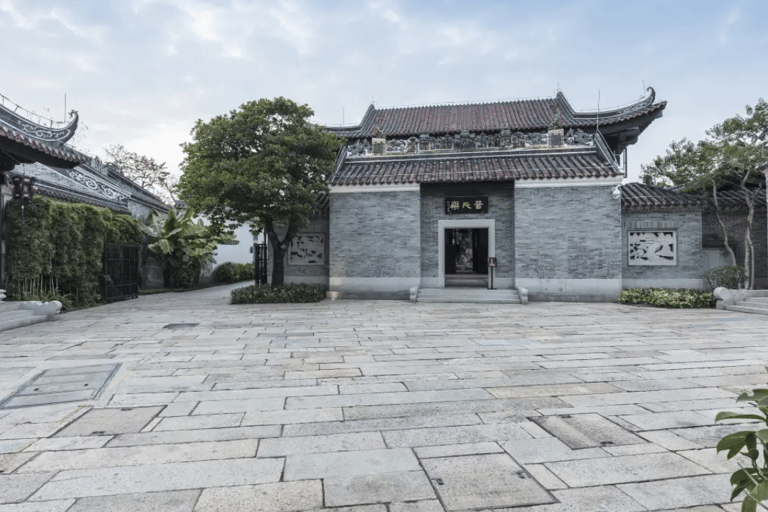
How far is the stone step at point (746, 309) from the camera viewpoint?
31.1 ft

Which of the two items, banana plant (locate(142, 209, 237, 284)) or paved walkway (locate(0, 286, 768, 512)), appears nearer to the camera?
paved walkway (locate(0, 286, 768, 512))

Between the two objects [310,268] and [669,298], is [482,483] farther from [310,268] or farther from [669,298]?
[310,268]

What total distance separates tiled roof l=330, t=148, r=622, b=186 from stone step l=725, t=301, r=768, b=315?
13.6ft

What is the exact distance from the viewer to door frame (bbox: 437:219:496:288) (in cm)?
1287

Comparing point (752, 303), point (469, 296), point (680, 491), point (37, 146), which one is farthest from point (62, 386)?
point (752, 303)

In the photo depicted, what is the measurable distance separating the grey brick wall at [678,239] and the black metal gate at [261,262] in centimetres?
1072

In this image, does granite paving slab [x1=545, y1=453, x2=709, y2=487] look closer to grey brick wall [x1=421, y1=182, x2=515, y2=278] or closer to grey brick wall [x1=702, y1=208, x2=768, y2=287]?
grey brick wall [x1=421, y1=182, x2=515, y2=278]

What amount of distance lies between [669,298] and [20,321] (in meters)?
14.1

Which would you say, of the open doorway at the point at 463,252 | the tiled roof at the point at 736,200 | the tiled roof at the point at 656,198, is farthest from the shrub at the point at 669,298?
the open doorway at the point at 463,252

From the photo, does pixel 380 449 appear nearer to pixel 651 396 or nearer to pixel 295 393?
pixel 295 393

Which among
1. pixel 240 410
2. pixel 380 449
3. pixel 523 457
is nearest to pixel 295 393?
pixel 240 410

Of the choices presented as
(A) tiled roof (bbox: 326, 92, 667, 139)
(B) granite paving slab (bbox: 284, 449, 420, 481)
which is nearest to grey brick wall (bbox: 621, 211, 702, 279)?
(A) tiled roof (bbox: 326, 92, 667, 139)

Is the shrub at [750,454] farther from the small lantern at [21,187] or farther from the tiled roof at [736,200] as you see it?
the tiled roof at [736,200]

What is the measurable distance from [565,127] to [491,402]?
14.7 meters
